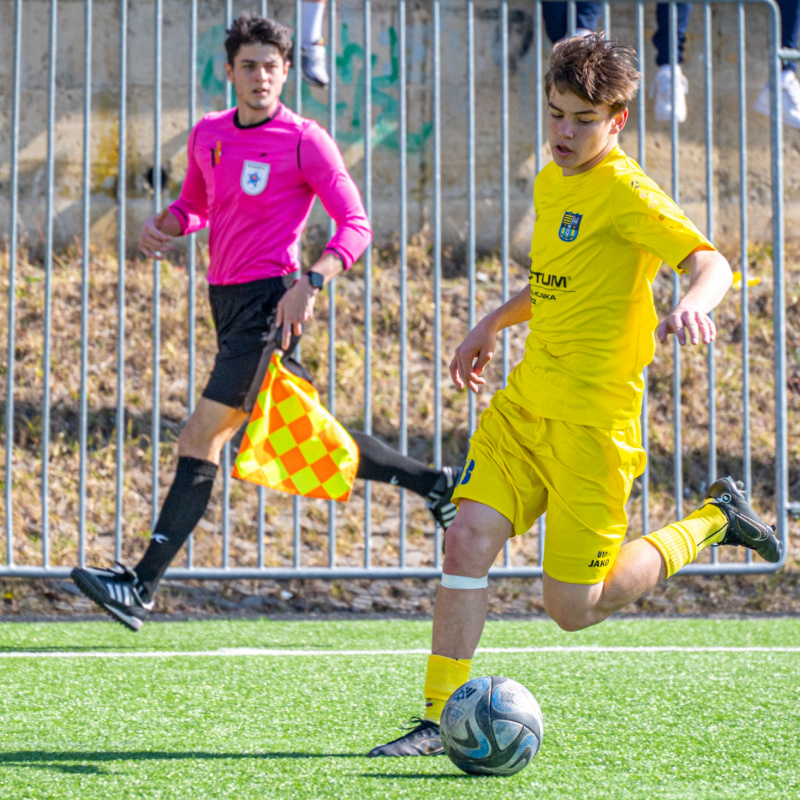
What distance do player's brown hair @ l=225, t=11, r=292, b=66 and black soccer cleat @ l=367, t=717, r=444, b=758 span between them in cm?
263

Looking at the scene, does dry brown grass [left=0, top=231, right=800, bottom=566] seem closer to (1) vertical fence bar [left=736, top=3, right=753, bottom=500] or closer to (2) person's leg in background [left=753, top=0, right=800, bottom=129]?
(1) vertical fence bar [left=736, top=3, right=753, bottom=500]

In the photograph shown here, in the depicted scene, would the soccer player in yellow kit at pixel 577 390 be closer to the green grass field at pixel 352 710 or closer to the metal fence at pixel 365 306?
the green grass field at pixel 352 710

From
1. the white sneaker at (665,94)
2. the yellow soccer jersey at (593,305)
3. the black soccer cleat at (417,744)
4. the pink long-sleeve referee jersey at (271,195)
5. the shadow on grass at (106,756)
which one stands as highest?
the white sneaker at (665,94)

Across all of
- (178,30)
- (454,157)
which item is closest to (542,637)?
(454,157)

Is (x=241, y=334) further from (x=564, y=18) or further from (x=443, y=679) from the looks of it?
(x=564, y=18)

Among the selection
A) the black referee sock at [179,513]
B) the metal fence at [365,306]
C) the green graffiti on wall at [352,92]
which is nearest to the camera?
the black referee sock at [179,513]

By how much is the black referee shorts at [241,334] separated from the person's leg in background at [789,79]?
12.4 ft

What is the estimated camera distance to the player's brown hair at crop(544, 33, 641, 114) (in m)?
2.80

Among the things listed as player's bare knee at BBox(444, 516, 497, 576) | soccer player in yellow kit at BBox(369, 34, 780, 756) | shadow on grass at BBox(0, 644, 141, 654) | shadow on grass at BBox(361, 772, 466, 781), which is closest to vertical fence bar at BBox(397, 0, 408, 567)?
shadow on grass at BBox(0, 644, 141, 654)

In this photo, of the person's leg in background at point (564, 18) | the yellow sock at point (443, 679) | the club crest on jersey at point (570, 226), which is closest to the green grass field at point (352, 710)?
the yellow sock at point (443, 679)

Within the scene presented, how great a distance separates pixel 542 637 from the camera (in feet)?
15.2

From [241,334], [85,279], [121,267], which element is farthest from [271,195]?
[85,279]

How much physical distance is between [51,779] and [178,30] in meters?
5.81

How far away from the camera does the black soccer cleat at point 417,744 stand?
8.60ft
